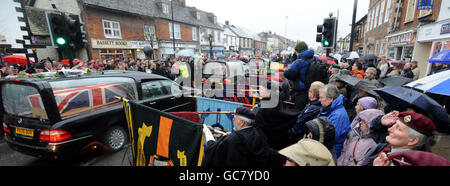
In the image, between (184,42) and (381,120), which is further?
(184,42)

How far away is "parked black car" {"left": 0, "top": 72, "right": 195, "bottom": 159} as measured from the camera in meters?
3.05

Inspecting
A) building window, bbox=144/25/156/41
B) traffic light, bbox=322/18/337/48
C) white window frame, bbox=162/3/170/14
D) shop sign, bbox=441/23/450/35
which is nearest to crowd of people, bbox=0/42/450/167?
traffic light, bbox=322/18/337/48

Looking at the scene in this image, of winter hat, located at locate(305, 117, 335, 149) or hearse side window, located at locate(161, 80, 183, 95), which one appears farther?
hearse side window, located at locate(161, 80, 183, 95)

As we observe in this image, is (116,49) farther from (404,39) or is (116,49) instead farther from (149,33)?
(404,39)

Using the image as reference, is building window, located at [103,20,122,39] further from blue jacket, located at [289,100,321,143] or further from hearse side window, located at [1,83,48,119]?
blue jacket, located at [289,100,321,143]

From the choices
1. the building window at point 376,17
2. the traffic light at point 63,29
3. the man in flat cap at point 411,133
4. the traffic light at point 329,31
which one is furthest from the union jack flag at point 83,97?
the building window at point 376,17

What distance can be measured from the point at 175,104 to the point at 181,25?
927 inches

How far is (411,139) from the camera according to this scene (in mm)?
1551

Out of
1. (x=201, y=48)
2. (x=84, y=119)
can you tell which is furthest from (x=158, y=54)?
(x=84, y=119)

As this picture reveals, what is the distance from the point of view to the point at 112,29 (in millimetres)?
18172

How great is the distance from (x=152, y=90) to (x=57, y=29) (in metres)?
3.50

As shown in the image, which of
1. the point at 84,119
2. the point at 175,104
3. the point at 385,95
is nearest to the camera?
Answer: the point at 385,95

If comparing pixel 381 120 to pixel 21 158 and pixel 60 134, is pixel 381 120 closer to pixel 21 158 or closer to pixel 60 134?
pixel 60 134

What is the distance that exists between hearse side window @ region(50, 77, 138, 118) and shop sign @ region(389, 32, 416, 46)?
45.0 feet
